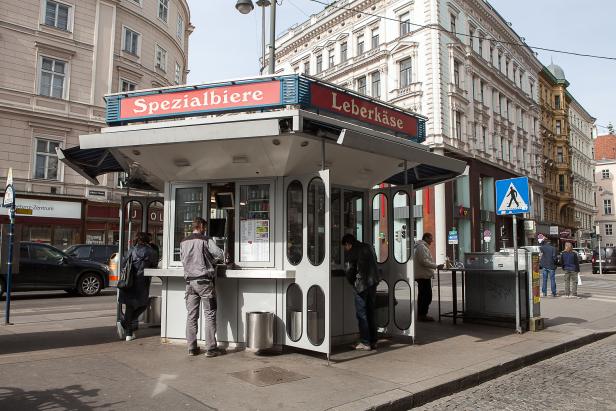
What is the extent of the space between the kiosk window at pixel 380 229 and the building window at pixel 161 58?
2684 centimetres

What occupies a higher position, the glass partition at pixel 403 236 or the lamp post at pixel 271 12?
the lamp post at pixel 271 12

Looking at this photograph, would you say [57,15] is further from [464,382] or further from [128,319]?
[464,382]

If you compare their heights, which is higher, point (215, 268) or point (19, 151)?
point (19, 151)

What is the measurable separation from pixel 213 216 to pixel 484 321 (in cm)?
584

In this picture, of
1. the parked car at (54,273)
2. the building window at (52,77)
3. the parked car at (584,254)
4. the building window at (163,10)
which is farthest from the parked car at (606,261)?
the building window at (52,77)

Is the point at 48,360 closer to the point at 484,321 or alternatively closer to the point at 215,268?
the point at 215,268

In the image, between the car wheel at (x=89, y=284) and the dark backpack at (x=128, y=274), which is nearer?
the dark backpack at (x=128, y=274)

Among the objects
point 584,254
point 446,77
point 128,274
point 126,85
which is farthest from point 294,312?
point 584,254

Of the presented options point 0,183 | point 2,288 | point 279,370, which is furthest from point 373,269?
point 0,183

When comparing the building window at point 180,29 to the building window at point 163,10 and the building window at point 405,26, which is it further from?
the building window at point 405,26

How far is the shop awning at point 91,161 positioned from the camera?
791 centimetres

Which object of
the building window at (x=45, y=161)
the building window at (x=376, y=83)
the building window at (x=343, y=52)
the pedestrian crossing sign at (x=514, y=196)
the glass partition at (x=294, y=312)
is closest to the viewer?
the glass partition at (x=294, y=312)

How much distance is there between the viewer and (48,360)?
21.5 ft

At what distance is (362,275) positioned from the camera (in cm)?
Result: 725
